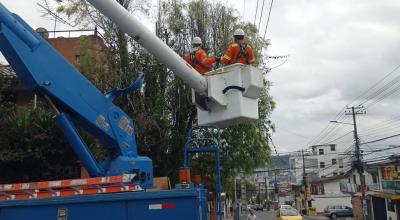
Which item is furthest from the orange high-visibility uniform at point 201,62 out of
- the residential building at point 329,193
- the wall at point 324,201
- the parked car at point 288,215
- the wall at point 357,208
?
the wall at point 324,201

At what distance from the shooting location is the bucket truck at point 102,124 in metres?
5.85

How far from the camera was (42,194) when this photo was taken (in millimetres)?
6379

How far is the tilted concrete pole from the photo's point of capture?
6.47 metres

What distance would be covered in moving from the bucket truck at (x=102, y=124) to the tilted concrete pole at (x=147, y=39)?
0.01 metres

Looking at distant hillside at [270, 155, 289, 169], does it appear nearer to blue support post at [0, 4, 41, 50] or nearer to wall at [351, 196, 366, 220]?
wall at [351, 196, 366, 220]

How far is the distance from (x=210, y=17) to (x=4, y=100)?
8.96 meters

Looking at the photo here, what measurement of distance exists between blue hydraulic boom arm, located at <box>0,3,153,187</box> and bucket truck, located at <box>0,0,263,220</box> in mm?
13

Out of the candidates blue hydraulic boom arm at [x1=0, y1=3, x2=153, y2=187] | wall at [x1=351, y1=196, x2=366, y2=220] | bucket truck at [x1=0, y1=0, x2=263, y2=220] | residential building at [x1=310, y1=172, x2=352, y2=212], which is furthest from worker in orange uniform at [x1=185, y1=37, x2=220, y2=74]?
residential building at [x1=310, y1=172, x2=352, y2=212]

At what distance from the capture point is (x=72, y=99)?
6902 millimetres

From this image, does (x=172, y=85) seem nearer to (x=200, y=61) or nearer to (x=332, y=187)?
(x=200, y=61)

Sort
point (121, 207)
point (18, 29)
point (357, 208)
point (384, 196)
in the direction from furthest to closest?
1. point (357, 208)
2. point (384, 196)
3. point (18, 29)
4. point (121, 207)

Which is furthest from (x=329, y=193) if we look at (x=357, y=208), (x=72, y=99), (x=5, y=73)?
(x=72, y=99)

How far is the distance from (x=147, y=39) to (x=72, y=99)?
1416 mm

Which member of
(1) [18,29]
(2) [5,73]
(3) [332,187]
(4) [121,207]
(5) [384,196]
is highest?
(2) [5,73]
